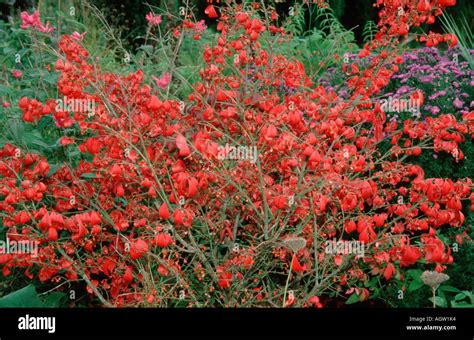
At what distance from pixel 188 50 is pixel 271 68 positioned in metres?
4.21

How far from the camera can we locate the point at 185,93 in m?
5.61

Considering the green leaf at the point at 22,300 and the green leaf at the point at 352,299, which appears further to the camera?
the green leaf at the point at 352,299

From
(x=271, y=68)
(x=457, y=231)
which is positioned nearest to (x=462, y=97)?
(x=457, y=231)

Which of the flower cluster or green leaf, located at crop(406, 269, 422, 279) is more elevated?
the flower cluster

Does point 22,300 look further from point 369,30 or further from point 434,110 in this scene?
point 369,30

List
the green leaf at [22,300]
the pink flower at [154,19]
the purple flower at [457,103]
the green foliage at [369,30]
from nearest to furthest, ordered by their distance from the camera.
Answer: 1. the green leaf at [22,300]
2. the pink flower at [154,19]
3. the purple flower at [457,103]
4. the green foliage at [369,30]

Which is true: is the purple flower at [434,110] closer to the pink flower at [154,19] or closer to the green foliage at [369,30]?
the green foliage at [369,30]

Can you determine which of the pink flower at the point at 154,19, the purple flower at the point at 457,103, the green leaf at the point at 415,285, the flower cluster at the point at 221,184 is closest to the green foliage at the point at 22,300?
the flower cluster at the point at 221,184

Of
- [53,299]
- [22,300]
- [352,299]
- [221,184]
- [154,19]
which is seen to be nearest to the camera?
[221,184]

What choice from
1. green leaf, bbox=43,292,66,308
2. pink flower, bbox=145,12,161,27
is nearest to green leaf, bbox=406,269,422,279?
green leaf, bbox=43,292,66,308

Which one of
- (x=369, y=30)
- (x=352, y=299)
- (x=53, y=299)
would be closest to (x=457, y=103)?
(x=352, y=299)

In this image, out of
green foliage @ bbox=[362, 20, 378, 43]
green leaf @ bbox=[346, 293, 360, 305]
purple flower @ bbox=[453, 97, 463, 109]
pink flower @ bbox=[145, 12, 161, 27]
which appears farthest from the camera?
green foliage @ bbox=[362, 20, 378, 43]

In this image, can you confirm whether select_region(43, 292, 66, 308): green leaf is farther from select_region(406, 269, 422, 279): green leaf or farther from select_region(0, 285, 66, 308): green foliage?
select_region(406, 269, 422, 279): green leaf

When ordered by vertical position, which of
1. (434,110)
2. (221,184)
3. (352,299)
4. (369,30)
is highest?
(369,30)
